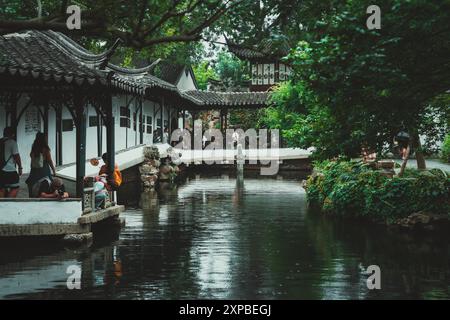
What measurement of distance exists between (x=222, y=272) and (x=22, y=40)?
7.52 m

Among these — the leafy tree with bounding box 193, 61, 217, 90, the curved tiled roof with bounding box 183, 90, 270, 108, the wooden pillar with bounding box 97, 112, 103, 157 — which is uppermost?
the leafy tree with bounding box 193, 61, 217, 90

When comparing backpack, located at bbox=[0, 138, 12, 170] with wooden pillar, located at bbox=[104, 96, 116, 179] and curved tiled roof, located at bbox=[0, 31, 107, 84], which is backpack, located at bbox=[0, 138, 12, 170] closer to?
curved tiled roof, located at bbox=[0, 31, 107, 84]

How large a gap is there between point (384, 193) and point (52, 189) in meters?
7.36

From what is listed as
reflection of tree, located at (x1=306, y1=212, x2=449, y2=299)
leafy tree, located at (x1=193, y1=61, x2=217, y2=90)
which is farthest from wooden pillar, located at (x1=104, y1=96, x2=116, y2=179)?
leafy tree, located at (x1=193, y1=61, x2=217, y2=90)

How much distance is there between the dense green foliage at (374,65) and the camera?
368 inches

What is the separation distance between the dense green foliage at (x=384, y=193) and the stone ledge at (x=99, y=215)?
16.3 ft

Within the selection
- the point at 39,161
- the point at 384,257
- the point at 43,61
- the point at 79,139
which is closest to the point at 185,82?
the point at 79,139

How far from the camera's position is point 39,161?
12.8 metres

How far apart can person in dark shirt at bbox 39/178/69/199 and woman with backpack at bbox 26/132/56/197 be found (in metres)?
0.15

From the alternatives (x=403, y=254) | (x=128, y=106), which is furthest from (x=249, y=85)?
(x=403, y=254)

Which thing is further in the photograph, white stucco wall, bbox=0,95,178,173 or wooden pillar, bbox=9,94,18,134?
white stucco wall, bbox=0,95,178,173

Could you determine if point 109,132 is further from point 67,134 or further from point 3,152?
point 67,134

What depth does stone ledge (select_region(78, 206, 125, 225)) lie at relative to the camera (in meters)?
12.2
